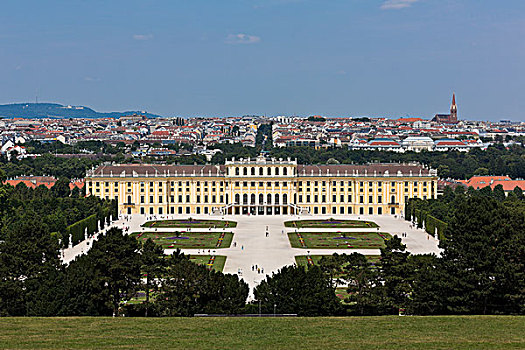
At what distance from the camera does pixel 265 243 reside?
6969 cm

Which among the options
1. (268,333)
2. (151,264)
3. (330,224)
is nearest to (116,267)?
(151,264)

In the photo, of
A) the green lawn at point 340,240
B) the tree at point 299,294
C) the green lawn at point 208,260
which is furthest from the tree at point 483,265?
the green lawn at point 340,240

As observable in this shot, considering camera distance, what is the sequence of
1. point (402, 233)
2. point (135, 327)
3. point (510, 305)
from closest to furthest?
1. point (135, 327)
2. point (510, 305)
3. point (402, 233)

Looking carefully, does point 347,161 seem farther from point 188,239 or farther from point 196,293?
point 196,293

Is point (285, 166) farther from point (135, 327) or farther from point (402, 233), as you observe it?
point (135, 327)

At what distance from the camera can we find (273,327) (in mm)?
28609

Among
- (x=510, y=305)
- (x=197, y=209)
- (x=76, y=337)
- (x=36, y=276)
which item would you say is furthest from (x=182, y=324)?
(x=197, y=209)

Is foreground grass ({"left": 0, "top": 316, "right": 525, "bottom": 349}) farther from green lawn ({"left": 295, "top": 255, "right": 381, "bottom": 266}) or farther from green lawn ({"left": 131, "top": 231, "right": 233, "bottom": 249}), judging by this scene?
green lawn ({"left": 131, "top": 231, "right": 233, "bottom": 249})

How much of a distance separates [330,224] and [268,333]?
5894cm

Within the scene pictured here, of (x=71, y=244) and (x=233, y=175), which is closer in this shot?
(x=71, y=244)

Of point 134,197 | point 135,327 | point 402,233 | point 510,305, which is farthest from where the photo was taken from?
point 134,197

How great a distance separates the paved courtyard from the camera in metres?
57.3

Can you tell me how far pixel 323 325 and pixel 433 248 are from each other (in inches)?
1530

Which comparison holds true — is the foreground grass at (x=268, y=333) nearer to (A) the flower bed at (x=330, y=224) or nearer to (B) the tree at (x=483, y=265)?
(B) the tree at (x=483, y=265)
